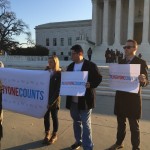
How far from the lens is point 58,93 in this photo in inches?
213

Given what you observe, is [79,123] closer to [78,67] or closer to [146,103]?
[78,67]

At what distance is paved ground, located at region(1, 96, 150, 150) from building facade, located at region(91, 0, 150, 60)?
124 ft

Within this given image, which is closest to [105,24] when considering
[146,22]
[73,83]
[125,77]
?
[146,22]

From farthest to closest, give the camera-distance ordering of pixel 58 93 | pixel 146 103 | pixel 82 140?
pixel 146 103
pixel 58 93
pixel 82 140

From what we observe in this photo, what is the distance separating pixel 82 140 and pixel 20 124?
102 inches

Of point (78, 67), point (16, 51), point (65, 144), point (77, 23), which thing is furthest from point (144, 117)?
point (77, 23)

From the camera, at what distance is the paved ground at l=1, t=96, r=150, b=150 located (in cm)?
554

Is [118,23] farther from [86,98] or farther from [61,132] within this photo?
[86,98]

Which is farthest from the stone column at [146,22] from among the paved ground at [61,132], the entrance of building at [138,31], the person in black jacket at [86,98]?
the person in black jacket at [86,98]

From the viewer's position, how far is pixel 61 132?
20.9ft

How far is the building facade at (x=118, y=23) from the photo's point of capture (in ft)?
156

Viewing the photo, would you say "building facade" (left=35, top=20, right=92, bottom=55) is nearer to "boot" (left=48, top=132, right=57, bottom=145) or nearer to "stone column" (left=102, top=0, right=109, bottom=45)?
"stone column" (left=102, top=0, right=109, bottom=45)

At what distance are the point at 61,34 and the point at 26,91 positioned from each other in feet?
258

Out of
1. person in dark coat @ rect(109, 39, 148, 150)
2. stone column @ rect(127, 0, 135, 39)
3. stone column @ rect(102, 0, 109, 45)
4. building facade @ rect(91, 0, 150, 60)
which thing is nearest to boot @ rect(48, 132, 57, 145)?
person in dark coat @ rect(109, 39, 148, 150)
